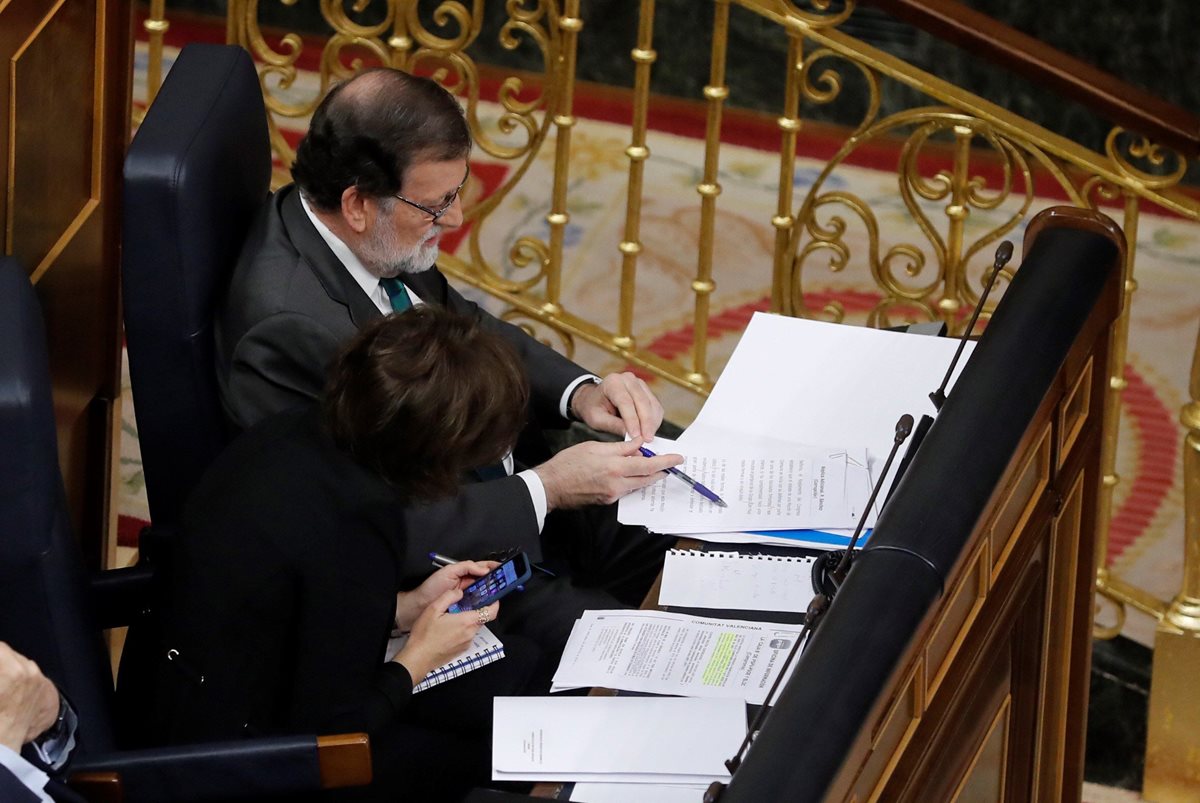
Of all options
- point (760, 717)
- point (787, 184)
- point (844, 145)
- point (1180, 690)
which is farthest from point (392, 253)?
point (1180, 690)

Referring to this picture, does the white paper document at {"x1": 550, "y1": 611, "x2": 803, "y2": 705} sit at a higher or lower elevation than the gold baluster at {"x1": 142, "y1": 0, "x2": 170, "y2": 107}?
lower

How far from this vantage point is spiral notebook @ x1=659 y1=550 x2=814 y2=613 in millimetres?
2086

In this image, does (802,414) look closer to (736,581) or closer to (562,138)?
(736,581)

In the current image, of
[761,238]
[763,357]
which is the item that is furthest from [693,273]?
[763,357]

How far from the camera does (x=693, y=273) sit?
4988mm

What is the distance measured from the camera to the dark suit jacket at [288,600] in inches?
78.4

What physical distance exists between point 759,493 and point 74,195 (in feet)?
4.11

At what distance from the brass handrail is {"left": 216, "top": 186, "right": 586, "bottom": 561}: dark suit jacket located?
4.29 ft

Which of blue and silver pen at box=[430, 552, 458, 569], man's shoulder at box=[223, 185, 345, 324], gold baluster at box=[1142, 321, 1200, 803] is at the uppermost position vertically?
man's shoulder at box=[223, 185, 345, 324]

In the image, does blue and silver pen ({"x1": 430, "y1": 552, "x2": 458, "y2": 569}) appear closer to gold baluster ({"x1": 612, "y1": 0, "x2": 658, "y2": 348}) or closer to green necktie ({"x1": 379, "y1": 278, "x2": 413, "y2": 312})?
green necktie ({"x1": 379, "y1": 278, "x2": 413, "y2": 312})

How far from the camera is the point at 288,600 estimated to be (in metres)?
2.02

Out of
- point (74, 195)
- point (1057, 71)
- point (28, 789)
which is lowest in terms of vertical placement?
point (28, 789)

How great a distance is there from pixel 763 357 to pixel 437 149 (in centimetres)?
58

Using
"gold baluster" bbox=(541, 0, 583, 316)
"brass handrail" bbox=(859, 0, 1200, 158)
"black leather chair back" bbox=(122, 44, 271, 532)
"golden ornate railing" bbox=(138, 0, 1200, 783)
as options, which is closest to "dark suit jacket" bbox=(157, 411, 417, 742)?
"black leather chair back" bbox=(122, 44, 271, 532)
